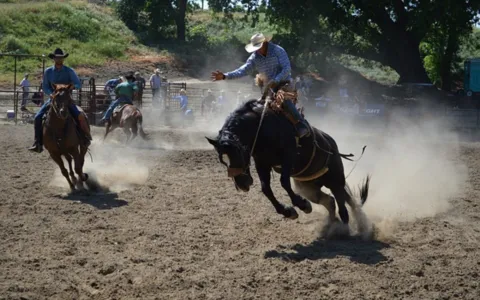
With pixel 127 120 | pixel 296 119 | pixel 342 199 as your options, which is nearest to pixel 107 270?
pixel 296 119

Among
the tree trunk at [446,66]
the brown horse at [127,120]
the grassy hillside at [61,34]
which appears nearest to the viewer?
the brown horse at [127,120]

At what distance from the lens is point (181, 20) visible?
156 feet

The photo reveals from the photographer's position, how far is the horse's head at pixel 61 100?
9.81 metres

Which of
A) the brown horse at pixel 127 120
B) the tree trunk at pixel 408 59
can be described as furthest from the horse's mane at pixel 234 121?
the tree trunk at pixel 408 59

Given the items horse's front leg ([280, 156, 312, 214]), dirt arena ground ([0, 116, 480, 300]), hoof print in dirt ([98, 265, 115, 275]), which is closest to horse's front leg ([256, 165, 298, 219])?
horse's front leg ([280, 156, 312, 214])

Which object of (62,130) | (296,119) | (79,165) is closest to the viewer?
(296,119)

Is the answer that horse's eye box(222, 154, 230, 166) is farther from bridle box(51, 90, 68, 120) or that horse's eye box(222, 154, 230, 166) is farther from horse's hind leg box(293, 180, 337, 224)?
bridle box(51, 90, 68, 120)

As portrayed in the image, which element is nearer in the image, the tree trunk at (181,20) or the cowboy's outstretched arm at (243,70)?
the cowboy's outstretched arm at (243,70)

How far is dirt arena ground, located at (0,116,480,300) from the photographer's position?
5.41 metres

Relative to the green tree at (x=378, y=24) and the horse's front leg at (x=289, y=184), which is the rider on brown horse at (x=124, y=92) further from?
the green tree at (x=378, y=24)

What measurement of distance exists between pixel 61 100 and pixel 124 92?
7.60 meters

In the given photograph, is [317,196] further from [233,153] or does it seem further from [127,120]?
[127,120]

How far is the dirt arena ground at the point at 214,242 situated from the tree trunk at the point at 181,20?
36.0 m

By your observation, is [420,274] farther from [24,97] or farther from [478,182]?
[24,97]
